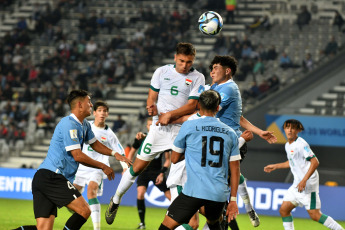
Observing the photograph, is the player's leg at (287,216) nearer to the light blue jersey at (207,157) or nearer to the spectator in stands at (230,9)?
the light blue jersey at (207,157)

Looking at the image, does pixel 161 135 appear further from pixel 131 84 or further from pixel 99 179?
pixel 131 84

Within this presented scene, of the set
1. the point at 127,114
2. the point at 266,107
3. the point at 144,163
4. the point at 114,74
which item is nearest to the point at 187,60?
the point at 144,163

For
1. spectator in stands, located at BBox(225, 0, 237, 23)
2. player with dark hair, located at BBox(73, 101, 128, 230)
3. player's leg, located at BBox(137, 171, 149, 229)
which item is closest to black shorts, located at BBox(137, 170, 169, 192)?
player's leg, located at BBox(137, 171, 149, 229)

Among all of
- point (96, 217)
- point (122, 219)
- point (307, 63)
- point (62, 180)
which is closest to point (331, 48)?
point (307, 63)

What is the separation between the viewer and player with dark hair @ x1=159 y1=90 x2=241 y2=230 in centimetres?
663

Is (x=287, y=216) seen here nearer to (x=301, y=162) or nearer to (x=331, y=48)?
(x=301, y=162)

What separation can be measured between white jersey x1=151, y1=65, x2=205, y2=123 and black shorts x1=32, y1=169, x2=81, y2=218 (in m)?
1.90

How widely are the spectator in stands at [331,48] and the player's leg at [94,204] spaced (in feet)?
48.2

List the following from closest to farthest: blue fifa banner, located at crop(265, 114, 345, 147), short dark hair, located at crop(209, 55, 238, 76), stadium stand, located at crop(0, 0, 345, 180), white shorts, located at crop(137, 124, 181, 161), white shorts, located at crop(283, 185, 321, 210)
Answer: short dark hair, located at crop(209, 55, 238, 76) < white shorts, located at crop(137, 124, 181, 161) < white shorts, located at crop(283, 185, 321, 210) < blue fifa banner, located at crop(265, 114, 345, 147) < stadium stand, located at crop(0, 0, 345, 180)

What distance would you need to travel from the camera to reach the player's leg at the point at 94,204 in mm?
10328

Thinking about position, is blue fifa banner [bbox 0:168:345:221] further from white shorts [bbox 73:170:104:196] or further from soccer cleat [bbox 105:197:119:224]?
soccer cleat [bbox 105:197:119:224]

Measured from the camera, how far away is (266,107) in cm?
2203

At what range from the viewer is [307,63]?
2338 cm

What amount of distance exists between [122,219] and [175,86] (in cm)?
592
